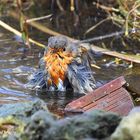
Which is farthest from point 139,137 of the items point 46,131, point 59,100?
point 59,100

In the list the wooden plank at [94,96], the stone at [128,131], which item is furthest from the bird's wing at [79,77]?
the stone at [128,131]

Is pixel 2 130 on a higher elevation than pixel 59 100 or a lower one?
higher

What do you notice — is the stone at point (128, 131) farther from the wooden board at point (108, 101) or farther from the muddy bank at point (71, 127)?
the wooden board at point (108, 101)

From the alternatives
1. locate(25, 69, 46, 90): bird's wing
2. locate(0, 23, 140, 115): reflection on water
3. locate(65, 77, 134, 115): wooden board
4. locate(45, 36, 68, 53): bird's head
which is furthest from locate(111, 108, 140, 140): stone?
locate(25, 69, 46, 90): bird's wing

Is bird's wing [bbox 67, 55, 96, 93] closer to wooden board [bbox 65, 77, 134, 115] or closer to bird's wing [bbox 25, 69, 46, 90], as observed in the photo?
bird's wing [bbox 25, 69, 46, 90]

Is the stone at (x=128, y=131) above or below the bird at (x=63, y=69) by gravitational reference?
above

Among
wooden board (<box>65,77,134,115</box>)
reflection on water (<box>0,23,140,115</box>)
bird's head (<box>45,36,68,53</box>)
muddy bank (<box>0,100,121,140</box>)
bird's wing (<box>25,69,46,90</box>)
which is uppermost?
muddy bank (<box>0,100,121,140</box>)

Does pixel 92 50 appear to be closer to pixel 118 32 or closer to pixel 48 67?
pixel 118 32

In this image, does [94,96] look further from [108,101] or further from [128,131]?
[128,131]
